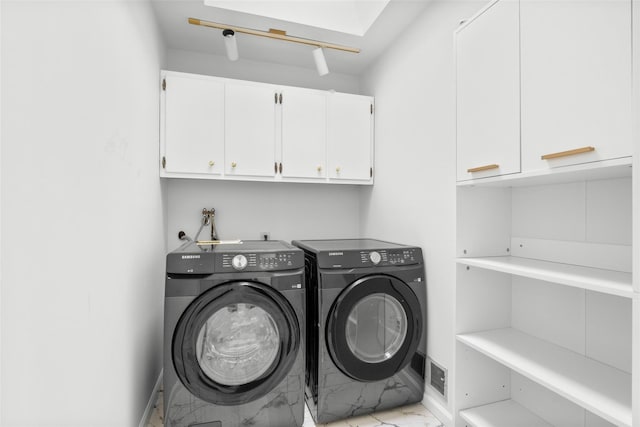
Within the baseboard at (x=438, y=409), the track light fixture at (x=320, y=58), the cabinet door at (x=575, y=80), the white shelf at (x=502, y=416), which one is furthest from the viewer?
the track light fixture at (x=320, y=58)

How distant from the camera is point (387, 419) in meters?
1.87

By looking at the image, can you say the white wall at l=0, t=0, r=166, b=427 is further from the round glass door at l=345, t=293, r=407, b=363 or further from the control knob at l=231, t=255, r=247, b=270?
the round glass door at l=345, t=293, r=407, b=363

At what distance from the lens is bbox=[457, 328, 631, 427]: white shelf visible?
104 centimetres

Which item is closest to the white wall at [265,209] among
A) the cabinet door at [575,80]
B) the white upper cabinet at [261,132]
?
the white upper cabinet at [261,132]

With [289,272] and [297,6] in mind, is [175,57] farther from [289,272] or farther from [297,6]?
[289,272]

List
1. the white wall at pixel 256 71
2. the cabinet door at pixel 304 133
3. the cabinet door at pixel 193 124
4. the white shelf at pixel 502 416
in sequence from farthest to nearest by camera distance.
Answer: the white wall at pixel 256 71 < the cabinet door at pixel 304 133 < the cabinet door at pixel 193 124 < the white shelf at pixel 502 416

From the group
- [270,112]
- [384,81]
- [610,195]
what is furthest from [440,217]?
[270,112]

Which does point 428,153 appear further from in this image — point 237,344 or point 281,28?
point 237,344

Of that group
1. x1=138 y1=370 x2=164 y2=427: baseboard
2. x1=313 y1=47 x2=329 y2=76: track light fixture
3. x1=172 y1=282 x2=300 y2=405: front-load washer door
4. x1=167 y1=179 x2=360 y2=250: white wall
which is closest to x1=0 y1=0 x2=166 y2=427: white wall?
x1=138 y1=370 x2=164 y2=427: baseboard

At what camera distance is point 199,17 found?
2.10 m

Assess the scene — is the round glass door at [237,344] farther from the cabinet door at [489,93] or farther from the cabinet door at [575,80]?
the cabinet door at [575,80]

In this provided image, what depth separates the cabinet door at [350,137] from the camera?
260 centimetres

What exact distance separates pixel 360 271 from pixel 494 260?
2.26ft

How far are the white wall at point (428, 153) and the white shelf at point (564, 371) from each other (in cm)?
28
